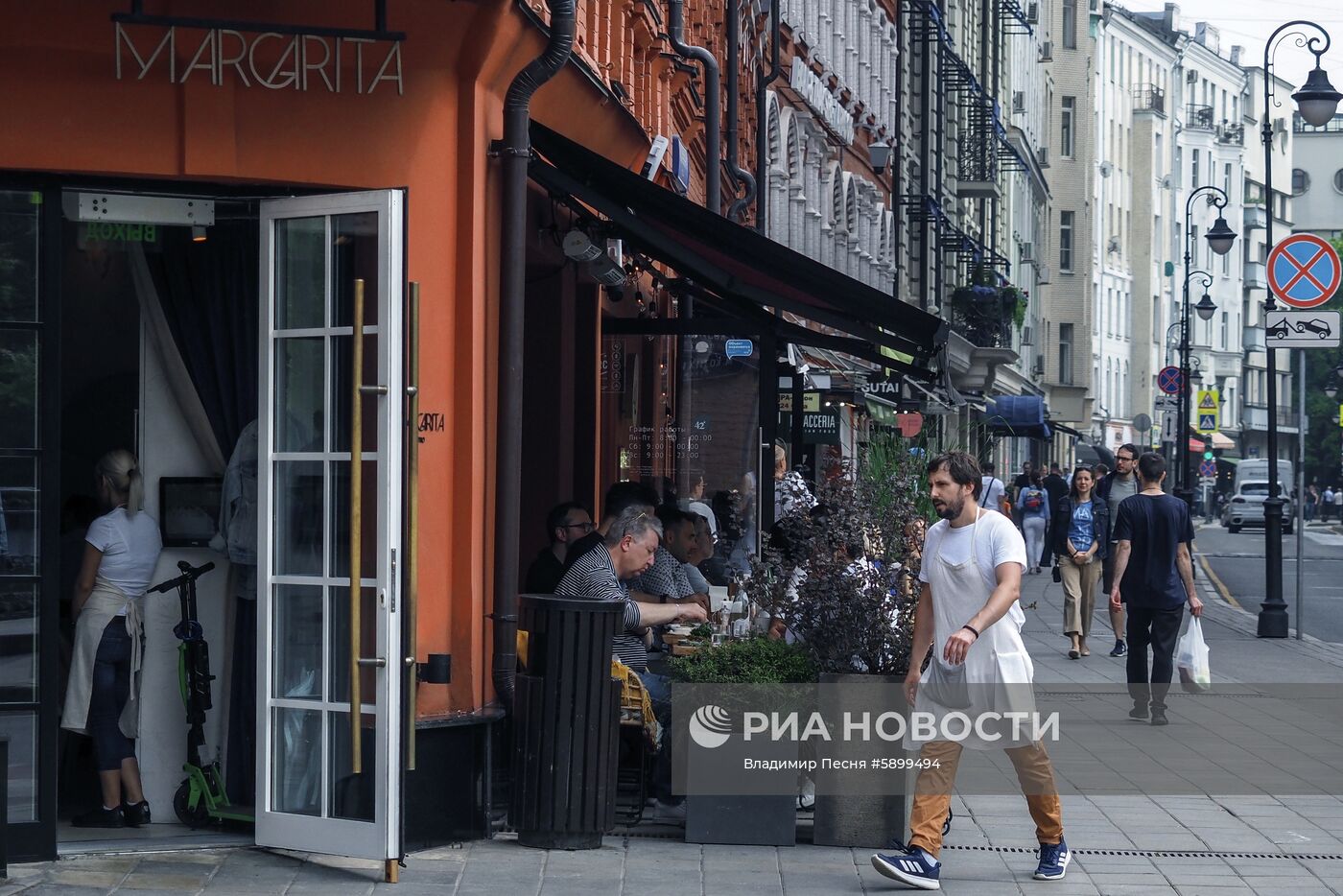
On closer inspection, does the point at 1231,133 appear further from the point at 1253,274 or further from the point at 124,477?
the point at 124,477

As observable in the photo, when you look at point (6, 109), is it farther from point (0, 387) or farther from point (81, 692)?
point (81, 692)

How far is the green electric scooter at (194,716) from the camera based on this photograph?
9.42 metres

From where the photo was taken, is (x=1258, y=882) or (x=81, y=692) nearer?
(x=1258, y=882)

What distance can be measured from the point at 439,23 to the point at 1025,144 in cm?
5631

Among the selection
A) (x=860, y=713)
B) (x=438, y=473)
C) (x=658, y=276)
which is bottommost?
(x=860, y=713)

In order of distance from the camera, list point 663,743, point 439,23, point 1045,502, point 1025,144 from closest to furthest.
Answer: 1. point 439,23
2. point 663,743
3. point 1045,502
4. point 1025,144

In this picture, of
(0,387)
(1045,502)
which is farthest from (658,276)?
(1045,502)

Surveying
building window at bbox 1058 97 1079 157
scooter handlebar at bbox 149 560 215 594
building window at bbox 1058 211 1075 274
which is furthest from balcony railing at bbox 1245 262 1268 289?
scooter handlebar at bbox 149 560 215 594

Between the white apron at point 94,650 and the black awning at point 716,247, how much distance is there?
280cm

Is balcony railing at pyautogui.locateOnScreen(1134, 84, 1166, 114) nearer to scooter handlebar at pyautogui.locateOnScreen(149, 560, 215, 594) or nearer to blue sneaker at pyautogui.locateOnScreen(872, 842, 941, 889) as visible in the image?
scooter handlebar at pyautogui.locateOnScreen(149, 560, 215, 594)

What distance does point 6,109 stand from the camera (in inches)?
331

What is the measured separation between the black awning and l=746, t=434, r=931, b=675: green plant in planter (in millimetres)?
1202

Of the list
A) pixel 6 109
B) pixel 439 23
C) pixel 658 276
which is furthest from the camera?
pixel 658 276

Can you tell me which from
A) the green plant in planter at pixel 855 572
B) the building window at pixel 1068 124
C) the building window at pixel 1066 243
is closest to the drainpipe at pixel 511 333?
the green plant in planter at pixel 855 572
